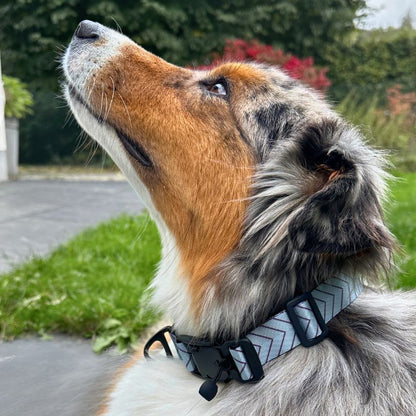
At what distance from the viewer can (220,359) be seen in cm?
157

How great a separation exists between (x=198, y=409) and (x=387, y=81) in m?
15.0

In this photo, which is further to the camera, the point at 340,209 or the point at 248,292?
the point at 248,292

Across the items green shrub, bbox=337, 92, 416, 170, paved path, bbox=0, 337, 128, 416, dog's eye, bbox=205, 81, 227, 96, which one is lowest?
green shrub, bbox=337, 92, 416, 170

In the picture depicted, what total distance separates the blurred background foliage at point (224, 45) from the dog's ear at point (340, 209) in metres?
12.0

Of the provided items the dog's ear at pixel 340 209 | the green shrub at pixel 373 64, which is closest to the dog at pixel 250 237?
the dog's ear at pixel 340 209

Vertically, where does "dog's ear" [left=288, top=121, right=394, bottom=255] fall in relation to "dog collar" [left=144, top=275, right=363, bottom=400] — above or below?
above

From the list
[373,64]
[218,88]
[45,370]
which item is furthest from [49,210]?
[373,64]

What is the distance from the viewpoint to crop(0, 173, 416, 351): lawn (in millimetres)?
2992

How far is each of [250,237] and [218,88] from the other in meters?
0.70

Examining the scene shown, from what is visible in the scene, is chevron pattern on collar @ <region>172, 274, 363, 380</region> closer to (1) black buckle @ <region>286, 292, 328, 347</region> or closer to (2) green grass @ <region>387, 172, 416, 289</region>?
(1) black buckle @ <region>286, 292, 328, 347</region>

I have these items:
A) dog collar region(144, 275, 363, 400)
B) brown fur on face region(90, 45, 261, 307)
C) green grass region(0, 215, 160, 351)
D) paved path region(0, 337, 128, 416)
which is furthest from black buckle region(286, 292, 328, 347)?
green grass region(0, 215, 160, 351)

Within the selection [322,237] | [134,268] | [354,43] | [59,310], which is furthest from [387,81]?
[322,237]

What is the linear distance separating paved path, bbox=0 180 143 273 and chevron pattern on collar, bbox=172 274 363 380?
9.55 ft

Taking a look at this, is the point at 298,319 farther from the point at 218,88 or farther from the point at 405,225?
the point at 405,225
